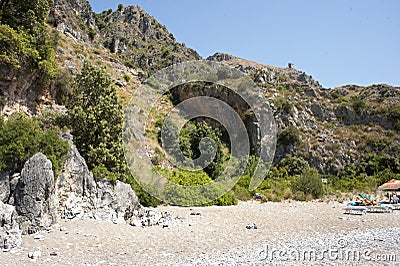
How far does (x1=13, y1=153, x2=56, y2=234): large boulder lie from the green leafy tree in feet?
15.5

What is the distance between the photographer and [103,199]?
37.7 ft

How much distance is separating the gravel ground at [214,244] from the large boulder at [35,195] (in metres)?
0.39

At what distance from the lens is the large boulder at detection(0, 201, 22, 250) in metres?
6.86

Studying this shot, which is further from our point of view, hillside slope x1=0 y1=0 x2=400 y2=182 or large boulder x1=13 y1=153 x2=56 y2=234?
hillside slope x1=0 y1=0 x2=400 y2=182

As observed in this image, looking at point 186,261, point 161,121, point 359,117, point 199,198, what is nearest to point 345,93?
point 359,117

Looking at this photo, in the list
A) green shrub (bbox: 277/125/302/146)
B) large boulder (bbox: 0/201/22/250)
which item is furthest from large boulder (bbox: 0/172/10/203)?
green shrub (bbox: 277/125/302/146)

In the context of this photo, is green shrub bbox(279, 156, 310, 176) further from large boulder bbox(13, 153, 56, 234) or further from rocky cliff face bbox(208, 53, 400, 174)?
large boulder bbox(13, 153, 56, 234)

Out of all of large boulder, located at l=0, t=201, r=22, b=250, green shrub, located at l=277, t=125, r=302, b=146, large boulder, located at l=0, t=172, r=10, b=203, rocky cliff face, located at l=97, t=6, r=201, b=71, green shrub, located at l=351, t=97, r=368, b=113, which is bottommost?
large boulder, located at l=0, t=201, r=22, b=250

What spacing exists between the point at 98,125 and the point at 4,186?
6622 mm

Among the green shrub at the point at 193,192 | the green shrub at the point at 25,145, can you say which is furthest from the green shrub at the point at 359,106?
the green shrub at the point at 25,145

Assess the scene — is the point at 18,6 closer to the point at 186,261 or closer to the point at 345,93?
the point at 186,261

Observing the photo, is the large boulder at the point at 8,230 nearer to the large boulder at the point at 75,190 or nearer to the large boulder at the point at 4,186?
the large boulder at the point at 4,186

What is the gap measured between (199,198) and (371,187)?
17.7 meters

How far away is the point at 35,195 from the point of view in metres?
8.42
